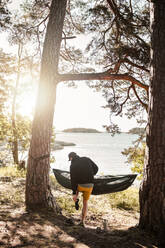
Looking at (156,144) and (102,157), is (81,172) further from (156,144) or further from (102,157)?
(102,157)

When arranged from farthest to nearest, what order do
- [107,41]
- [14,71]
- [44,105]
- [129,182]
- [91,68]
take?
[14,71] → [91,68] → [107,41] → [129,182] → [44,105]

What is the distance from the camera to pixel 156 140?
8.19 feet

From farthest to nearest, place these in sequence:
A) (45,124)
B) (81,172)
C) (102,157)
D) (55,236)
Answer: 1. (102,157)
2. (45,124)
3. (81,172)
4. (55,236)

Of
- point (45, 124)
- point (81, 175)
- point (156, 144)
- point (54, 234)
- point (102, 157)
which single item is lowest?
point (102, 157)

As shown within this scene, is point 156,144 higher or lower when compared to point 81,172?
higher

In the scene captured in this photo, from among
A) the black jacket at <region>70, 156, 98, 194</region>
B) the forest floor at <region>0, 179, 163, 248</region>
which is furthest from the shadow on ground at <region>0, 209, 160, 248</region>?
the black jacket at <region>70, 156, 98, 194</region>

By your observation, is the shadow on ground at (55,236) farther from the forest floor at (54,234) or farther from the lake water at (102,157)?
the lake water at (102,157)

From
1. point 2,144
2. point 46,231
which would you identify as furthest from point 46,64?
point 2,144

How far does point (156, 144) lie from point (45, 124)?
185 cm

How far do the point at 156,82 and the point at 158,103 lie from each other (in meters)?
0.29

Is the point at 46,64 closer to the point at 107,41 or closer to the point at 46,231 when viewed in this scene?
the point at 107,41

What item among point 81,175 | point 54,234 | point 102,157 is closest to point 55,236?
point 54,234

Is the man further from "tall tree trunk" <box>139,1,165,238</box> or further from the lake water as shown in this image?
the lake water

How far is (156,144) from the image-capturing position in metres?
2.49
